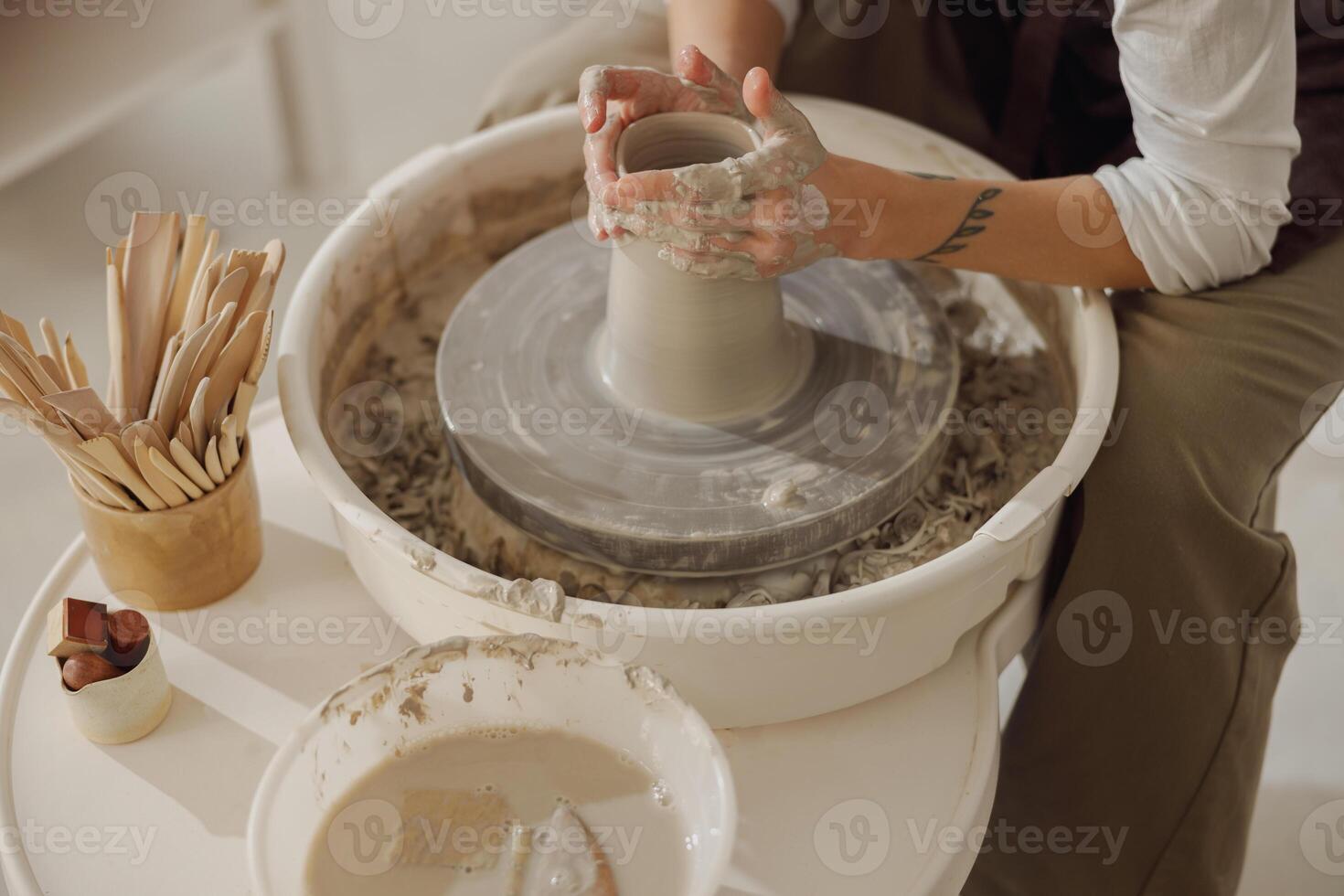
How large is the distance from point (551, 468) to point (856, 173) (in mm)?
546

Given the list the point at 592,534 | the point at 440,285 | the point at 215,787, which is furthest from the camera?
the point at 440,285

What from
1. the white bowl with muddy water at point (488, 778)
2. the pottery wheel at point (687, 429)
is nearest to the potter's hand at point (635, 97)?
the pottery wheel at point (687, 429)

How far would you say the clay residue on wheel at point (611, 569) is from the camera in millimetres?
1581

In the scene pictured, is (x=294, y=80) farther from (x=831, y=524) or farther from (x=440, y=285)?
(x=831, y=524)

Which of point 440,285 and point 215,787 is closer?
point 215,787

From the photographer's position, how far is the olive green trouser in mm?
1569

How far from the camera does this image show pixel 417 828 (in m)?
1.25

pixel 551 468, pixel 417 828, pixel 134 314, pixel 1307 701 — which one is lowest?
pixel 1307 701

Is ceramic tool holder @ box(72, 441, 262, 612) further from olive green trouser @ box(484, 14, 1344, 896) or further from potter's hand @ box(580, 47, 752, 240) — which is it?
olive green trouser @ box(484, 14, 1344, 896)

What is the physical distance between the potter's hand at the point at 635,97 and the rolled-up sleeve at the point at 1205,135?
52cm

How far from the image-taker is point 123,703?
4.63 ft

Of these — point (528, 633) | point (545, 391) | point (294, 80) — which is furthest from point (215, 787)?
point (294, 80)

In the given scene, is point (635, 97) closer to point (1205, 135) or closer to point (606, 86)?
point (606, 86)

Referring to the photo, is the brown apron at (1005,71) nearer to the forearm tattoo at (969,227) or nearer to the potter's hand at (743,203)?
the forearm tattoo at (969,227)
